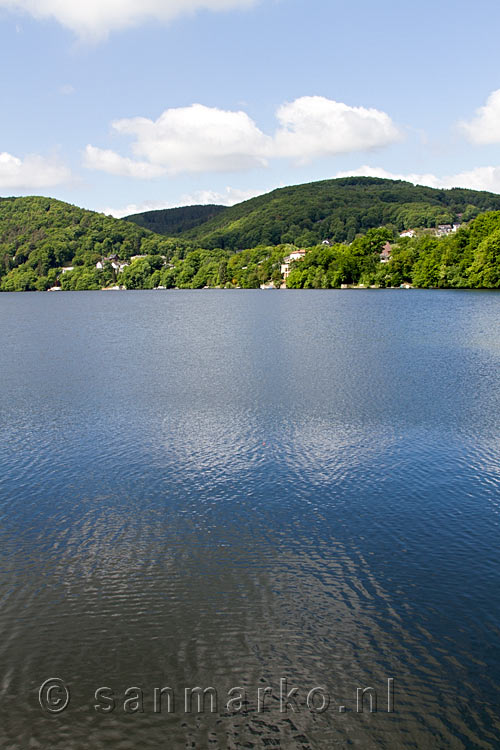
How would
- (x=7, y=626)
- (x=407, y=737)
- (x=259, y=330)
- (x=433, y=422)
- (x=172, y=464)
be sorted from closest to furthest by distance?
1. (x=407, y=737)
2. (x=7, y=626)
3. (x=172, y=464)
4. (x=433, y=422)
5. (x=259, y=330)

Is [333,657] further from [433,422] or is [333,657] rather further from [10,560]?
[433,422]

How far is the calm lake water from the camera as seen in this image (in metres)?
8.62

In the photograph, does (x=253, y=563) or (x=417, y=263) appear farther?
(x=417, y=263)

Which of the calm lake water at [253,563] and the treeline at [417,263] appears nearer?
the calm lake water at [253,563]

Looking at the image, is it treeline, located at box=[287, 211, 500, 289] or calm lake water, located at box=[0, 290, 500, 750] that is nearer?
calm lake water, located at box=[0, 290, 500, 750]

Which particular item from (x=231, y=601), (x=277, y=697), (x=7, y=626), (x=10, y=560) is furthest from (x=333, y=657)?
(x=10, y=560)

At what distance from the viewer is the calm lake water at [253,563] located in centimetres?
862

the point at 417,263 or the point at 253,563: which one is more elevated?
the point at 417,263

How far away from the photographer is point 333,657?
9742 mm

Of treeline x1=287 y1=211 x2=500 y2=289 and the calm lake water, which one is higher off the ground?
treeline x1=287 y1=211 x2=500 y2=289

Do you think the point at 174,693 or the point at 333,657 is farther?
the point at 333,657

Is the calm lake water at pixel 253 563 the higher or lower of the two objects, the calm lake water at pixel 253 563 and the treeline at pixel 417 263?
the lower

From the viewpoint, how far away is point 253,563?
1284 cm

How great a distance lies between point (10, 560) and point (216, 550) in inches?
193
